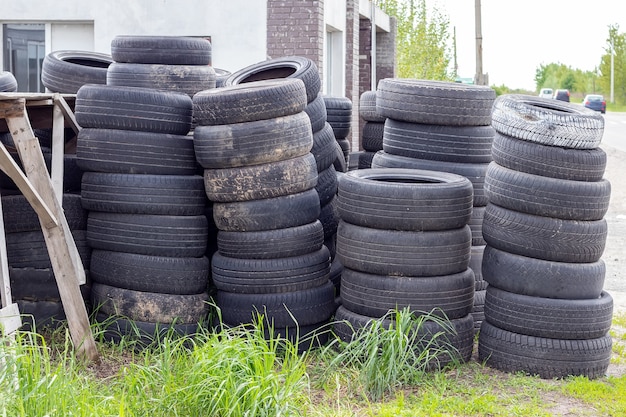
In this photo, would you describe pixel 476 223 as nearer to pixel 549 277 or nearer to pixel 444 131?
pixel 444 131

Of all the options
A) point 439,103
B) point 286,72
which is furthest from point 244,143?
point 286,72

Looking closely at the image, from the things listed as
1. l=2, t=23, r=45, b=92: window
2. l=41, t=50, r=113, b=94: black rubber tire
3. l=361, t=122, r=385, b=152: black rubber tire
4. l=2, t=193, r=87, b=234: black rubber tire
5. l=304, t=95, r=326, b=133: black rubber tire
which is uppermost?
l=2, t=23, r=45, b=92: window

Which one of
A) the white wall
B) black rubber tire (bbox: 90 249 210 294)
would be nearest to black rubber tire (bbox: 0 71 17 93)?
black rubber tire (bbox: 90 249 210 294)

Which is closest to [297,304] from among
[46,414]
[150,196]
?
[150,196]

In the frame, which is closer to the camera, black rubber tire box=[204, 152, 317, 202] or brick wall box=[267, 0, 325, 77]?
black rubber tire box=[204, 152, 317, 202]

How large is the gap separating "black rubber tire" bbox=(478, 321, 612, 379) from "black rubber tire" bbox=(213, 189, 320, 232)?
1.85 m

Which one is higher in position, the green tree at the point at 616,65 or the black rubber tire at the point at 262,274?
the green tree at the point at 616,65

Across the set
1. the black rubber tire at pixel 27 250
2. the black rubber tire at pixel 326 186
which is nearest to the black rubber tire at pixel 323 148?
the black rubber tire at pixel 326 186

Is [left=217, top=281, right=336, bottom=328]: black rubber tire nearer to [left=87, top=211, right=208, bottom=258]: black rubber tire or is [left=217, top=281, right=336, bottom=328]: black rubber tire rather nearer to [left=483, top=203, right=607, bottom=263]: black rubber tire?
[left=87, top=211, right=208, bottom=258]: black rubber tire

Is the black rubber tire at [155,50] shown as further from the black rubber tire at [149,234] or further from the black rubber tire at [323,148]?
the black rubber tire at [149,234]

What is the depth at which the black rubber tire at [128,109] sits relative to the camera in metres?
A: 7.00

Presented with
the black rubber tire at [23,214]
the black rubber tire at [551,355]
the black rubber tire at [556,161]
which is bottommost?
the black rubber tire at [551,355]

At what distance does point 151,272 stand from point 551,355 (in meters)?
3.14

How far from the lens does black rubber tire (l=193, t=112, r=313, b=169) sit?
6809 mm
